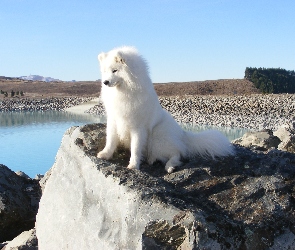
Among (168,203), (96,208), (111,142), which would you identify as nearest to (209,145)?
(111,142)

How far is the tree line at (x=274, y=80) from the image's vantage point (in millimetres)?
54375

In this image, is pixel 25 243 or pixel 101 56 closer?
pixel 101 56

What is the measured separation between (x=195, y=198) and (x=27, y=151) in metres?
15.7

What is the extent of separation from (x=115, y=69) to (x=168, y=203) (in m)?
1.63

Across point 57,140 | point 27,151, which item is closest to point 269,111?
point 57,140

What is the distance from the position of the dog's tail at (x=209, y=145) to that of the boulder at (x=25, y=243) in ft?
7.89

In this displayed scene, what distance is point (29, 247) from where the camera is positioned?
517 centimetres

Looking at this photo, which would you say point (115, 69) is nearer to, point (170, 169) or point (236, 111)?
point (170, 169)

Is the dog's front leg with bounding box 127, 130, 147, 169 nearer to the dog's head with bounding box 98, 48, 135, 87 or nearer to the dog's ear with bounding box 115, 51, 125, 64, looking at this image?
the dog's head with bounding box 98, 48, 135, 87

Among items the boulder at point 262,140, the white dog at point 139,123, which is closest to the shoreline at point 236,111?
the boulder at point 262,140

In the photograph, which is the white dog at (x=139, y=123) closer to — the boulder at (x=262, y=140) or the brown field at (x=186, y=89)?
the boulder at (x=262, y=140)

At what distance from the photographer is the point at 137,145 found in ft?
14.4

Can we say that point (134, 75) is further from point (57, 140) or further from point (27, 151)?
point (57, 140)

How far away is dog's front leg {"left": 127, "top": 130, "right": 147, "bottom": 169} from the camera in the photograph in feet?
14.3
